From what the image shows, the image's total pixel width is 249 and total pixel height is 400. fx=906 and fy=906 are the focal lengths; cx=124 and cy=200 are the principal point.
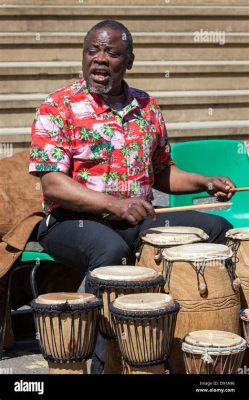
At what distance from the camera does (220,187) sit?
15.9ft

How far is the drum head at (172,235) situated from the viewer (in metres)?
4.21

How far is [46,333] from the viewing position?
391 cm

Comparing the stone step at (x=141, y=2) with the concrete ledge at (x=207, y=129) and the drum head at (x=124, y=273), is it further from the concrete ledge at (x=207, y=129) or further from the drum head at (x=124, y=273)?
the drum head at (x=124, y=273)

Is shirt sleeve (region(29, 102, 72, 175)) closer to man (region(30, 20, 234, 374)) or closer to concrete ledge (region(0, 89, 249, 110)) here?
man (region(30, 20, 234, 374))

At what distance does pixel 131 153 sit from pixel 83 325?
1.12 meters

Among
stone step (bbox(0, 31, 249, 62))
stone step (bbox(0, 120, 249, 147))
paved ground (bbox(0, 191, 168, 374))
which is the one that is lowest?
paved ground (bbox(0, 191, 168, 374))

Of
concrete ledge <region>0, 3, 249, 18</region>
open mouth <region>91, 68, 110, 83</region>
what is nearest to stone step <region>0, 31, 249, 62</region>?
concrete ledge <region>0, 3, 249, 18</region>

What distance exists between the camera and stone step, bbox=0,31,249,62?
8.40 m

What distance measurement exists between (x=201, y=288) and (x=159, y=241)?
0.35 m

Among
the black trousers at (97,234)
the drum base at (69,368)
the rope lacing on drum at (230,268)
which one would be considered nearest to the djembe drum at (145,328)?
the drum base at (69,368)

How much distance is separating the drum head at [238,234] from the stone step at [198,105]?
4126 mm

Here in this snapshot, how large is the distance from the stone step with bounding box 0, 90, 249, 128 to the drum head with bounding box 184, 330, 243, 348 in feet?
15.5
